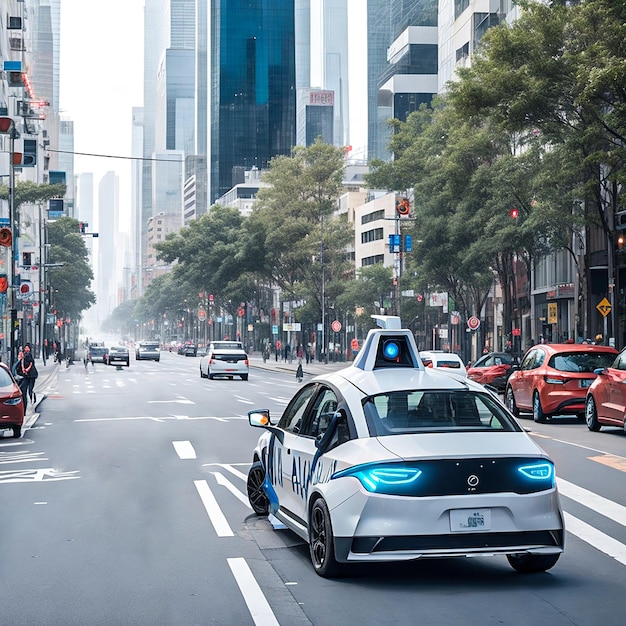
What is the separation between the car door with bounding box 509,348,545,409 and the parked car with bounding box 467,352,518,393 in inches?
381

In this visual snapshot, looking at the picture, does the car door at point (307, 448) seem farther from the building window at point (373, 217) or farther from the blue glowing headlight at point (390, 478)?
the building window at point (373, 217)

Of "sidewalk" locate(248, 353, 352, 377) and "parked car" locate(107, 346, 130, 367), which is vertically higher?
"parked car" locate(107, 346, 130, 367)

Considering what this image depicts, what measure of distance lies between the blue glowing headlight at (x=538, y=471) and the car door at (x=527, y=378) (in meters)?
17.9

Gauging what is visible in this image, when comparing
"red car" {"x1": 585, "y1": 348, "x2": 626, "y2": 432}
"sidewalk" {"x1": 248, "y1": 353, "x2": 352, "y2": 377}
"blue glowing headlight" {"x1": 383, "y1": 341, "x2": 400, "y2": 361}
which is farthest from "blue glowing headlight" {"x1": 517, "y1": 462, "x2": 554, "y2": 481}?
"sidewalk" {"x1": 248, "y1": 353, "x2": 352, "y2": 377}

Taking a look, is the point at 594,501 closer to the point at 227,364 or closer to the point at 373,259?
the point at 227,364

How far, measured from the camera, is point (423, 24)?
132 metres

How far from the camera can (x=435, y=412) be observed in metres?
8.68

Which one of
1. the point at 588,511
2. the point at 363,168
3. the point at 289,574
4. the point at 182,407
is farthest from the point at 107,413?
the point at 363,168

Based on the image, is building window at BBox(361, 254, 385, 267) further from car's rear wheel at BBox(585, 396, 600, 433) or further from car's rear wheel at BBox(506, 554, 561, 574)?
car's rear wheel at BBox(506, 554, 561, 574)

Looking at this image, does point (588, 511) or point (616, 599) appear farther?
point (588, 511)

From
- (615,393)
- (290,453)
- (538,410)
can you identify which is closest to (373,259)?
(538,410)

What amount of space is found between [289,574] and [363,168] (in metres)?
164

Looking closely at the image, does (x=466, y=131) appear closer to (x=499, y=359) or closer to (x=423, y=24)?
(x=499, y=359)

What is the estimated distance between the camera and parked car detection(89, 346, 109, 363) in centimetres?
8988
